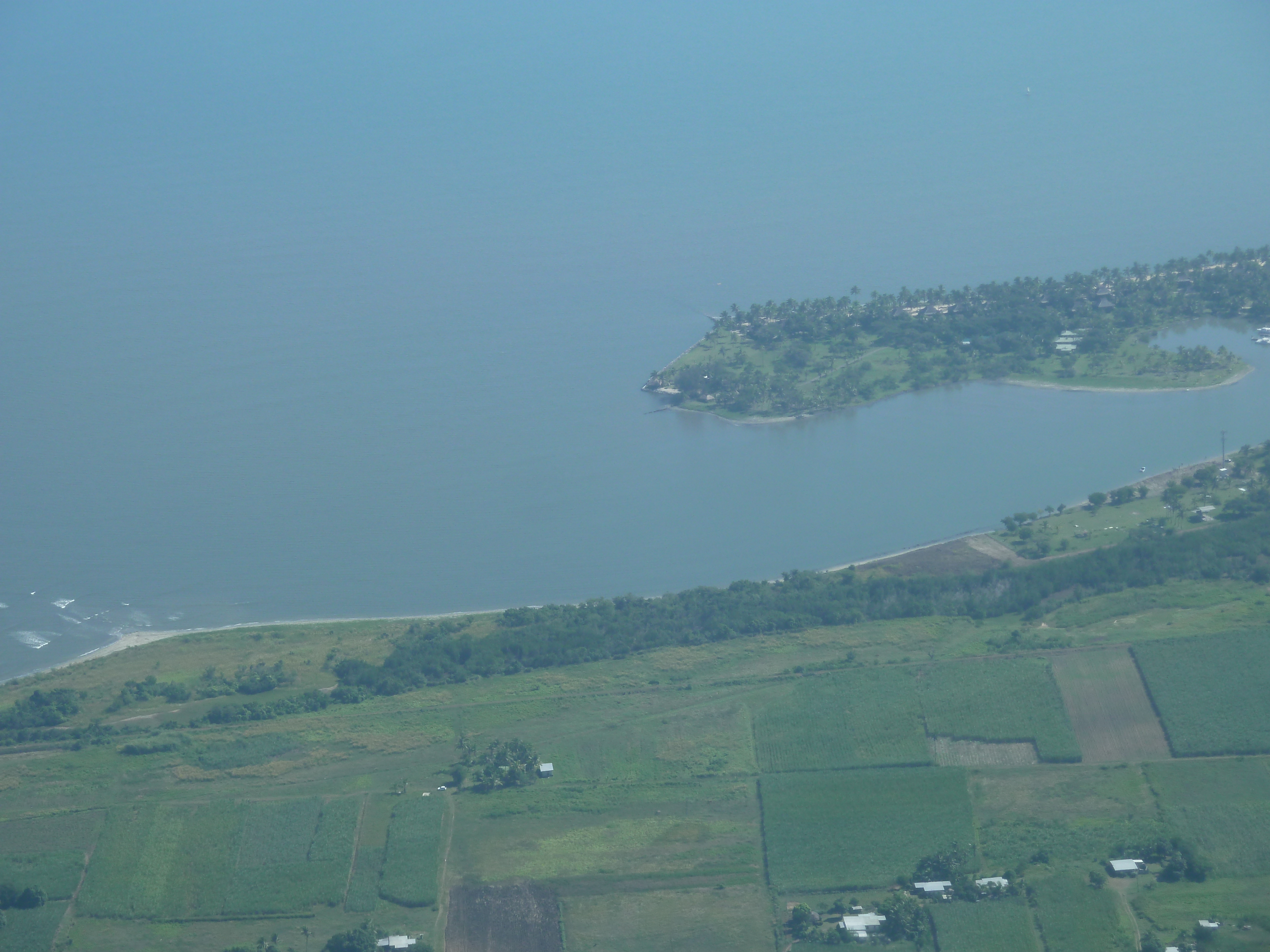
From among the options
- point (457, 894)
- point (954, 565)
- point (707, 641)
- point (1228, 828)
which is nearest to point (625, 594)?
point (707, 641)

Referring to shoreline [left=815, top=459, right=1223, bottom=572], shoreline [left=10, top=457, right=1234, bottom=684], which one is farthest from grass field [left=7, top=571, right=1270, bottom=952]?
shoreline [left=815, top=459, right=1223, bottom=572]

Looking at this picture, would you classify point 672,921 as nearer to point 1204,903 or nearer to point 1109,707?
point 1204,903

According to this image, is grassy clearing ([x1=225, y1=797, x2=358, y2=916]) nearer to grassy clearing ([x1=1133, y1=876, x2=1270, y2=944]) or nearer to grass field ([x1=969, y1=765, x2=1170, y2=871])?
grass field ([x1=969, y1=765, x2=1170, y2=871])

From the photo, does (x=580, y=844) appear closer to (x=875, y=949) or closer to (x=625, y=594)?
(x=875, y=949)

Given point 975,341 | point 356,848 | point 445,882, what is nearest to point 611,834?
point 445,882

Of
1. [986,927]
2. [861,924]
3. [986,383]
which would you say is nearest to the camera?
[986,927]

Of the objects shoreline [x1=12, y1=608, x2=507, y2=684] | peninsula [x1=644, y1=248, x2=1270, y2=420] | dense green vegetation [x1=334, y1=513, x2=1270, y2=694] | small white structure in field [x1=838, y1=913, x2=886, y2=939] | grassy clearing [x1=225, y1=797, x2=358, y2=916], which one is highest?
peninsula [x1=644, y1=248, x2=1270, y2=420]
